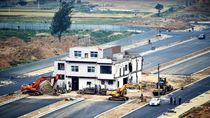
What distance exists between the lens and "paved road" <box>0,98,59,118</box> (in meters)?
90.3

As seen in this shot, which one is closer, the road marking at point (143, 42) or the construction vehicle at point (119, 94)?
the construction vehicle at point (119, 94)

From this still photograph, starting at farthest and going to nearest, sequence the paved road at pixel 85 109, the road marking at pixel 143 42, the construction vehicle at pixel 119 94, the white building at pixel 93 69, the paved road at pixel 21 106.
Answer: the road marking at pixel 143 42
the white building at pixel 93 69
the construction vehicle at pixel 119 94
the paved road at pixel 21 106
the paved road at pixel 85 109

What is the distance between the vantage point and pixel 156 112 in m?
90.7

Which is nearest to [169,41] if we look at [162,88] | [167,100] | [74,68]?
[162,88]

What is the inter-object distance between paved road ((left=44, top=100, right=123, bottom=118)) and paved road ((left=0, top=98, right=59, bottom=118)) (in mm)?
4264

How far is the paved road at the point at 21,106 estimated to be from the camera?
296ft

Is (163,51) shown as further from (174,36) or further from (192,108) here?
(192,108)

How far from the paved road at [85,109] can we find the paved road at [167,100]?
4893mm

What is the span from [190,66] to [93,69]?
110 ft

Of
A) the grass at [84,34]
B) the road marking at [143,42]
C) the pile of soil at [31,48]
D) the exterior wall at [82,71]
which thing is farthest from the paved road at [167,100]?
the grass at [84,34]

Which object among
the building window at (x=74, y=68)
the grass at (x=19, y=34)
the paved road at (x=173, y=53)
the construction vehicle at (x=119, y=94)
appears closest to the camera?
the construction vehicle at (x=119, y=94)

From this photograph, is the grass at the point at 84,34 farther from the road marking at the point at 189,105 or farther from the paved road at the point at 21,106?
the road marking at the point at 189,105

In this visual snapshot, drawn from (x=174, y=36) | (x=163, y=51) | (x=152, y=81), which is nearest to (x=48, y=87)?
(x=152, y=81)

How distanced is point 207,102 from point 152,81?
21.0 m
